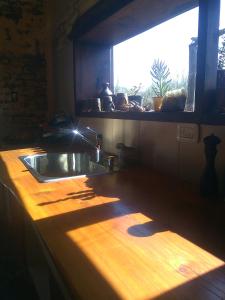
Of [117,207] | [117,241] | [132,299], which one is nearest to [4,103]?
[117,207]

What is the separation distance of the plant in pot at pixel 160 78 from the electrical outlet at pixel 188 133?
1.32ft

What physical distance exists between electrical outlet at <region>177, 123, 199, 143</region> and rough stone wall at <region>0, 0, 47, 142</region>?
2.24 meters

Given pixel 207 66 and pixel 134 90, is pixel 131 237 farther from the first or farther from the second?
pixel 134 90

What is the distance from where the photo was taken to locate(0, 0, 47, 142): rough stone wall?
2.85m

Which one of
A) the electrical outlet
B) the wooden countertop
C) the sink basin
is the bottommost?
the sink basin

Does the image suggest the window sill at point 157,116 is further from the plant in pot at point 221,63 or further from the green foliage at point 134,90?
the green foliage at point 134,90

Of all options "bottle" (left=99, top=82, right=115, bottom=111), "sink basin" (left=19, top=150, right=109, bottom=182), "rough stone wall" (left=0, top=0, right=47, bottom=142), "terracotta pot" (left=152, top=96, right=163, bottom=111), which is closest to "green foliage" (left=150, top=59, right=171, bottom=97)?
"terracotta pot" (left=152, top=96, right=163, bottom=111)

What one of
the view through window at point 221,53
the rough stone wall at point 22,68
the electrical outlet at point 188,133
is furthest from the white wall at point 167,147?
the rough stone wall at point 22,68

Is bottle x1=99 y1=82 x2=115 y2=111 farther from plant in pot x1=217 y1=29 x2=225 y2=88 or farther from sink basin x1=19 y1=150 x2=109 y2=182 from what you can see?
plant in pot x1=217 y1=29 x2=225 y2=88

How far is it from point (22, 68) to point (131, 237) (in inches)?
108

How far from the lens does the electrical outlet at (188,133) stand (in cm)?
112

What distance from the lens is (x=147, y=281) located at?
506 mm

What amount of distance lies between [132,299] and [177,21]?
143cm

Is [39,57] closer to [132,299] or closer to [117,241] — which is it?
[117,241]
